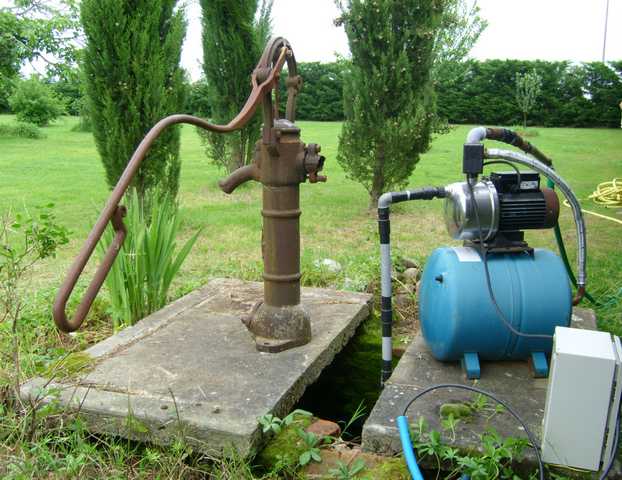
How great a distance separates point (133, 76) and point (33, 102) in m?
15.1

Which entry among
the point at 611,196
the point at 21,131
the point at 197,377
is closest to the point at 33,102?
the point at 21,131

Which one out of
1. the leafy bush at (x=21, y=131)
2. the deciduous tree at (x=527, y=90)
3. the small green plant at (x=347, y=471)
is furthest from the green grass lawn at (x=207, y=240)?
the deciduous tree at (x=527, y=90)

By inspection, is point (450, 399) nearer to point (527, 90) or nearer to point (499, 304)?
point (499, 304)

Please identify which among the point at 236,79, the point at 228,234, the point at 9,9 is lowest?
the point at 228,234

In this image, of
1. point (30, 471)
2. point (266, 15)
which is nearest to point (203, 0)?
point (266, 15)

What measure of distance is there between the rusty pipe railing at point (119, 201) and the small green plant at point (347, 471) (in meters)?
0.87

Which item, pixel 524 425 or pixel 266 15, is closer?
pixel 524 425

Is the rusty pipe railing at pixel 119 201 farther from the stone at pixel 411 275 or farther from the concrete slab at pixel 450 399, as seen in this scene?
the stone at pixel 411 275

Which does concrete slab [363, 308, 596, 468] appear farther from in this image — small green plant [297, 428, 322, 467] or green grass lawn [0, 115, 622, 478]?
green grass lawn [0, 115, 622, 478]

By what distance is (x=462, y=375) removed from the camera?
2.27 metres

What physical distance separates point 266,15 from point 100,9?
3740mm

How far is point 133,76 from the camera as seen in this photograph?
215 inches

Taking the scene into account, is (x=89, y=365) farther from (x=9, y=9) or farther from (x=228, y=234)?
(x=9, y=9)

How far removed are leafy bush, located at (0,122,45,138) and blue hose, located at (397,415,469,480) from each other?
54.7 ft
